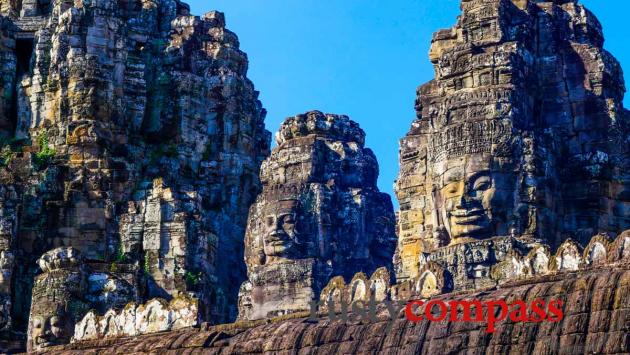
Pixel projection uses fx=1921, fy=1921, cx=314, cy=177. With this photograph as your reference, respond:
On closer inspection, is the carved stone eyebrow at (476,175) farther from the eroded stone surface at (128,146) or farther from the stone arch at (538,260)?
the eroded stone surface at (128,146)

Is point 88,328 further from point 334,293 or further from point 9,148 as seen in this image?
point 9,148

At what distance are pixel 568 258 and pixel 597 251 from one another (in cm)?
77

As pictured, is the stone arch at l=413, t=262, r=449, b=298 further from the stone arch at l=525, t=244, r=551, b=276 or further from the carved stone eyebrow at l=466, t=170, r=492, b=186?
the carved stone eyebrow at l=466, t=170, r=492, b=186

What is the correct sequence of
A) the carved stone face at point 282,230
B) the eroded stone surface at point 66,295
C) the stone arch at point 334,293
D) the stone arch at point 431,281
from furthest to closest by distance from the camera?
the carved stone face at point 282,230, the eroded stone surface at point 66,295, the stone arch at point 334,293, the stone arch at point 431,281

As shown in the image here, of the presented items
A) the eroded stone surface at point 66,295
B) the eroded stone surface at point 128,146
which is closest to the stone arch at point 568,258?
the eroded stone surface at point 66,295

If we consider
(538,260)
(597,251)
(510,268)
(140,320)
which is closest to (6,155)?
(140,320)

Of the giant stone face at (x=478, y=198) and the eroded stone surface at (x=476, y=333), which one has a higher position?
the giant stone face at (x=478, y=198)

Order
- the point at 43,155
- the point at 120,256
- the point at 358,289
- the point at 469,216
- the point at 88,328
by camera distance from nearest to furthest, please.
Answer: the point at 358,289 → the point at 469,216 → the point at 88,328 → the point at 120,256 → the point at 43,155

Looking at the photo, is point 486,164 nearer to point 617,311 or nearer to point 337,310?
point 337,310

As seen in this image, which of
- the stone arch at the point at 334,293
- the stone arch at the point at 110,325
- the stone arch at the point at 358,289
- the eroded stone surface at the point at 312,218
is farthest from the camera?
the eroded stone surface at the point at 312,218

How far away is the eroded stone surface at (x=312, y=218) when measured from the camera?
51812mm

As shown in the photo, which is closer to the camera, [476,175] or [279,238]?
[476,175]

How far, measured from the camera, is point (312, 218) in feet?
173

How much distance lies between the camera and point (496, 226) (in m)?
44.2
